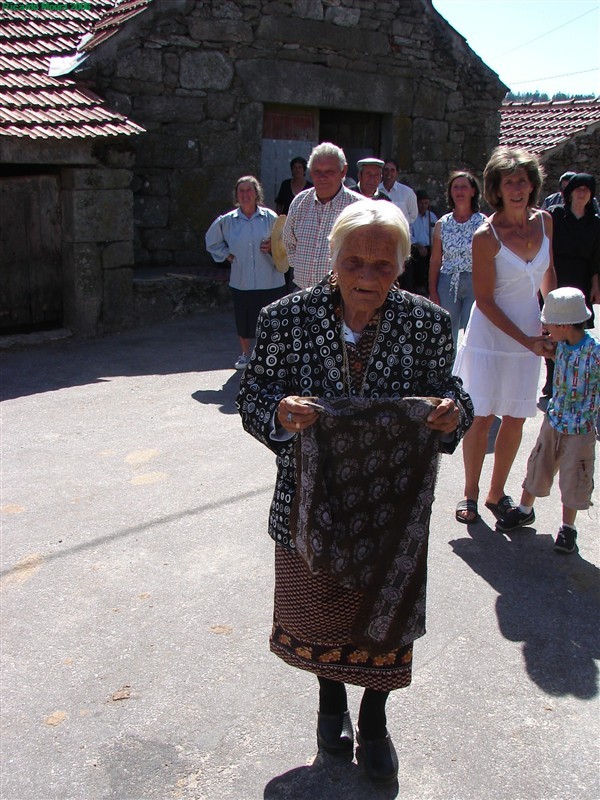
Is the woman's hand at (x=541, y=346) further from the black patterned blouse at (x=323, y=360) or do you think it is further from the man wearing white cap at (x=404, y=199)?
the man wearing white cap at (x=404, y=199)

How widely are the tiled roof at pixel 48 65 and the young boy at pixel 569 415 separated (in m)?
5.46

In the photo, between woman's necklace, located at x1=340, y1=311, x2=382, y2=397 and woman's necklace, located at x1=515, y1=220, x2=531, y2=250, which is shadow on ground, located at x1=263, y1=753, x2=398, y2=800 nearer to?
woman's necklace, located at x1=340, y1=311, x2=382, y2=397

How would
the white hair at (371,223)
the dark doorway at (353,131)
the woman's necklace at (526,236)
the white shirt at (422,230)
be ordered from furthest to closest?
the dark doorway at (353,131), the white shirt at (422,230), the woman's necklace at (526,236), the white hair at (371,223)

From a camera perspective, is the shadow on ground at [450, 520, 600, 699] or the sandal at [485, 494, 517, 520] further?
the sandal at [485, 494, 517, 520]

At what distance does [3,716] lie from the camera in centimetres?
283

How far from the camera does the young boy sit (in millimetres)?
3822

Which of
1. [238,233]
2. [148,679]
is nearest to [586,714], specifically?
[148,679]

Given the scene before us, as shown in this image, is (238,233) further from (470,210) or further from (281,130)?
(281,130)

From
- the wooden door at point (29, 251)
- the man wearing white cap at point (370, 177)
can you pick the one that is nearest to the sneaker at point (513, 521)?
the man wearing white cap at point (370, 177)

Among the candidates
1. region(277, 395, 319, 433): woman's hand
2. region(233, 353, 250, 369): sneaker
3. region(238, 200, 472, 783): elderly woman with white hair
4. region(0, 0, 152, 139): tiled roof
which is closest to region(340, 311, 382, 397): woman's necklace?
region(238, 200, 472, 783): elderly woman with white hair

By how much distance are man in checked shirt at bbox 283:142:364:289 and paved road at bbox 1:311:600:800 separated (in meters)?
1.28

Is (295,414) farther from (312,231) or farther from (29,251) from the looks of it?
(29,251)

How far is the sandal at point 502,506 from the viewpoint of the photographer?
14.4 ft

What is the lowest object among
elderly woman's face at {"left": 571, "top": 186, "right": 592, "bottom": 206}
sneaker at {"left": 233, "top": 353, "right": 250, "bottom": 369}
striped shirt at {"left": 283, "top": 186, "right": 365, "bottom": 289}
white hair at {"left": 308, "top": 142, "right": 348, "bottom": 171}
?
sneaker at {"left": 233, "top": 353, "right": 250, "bottom": 369}
